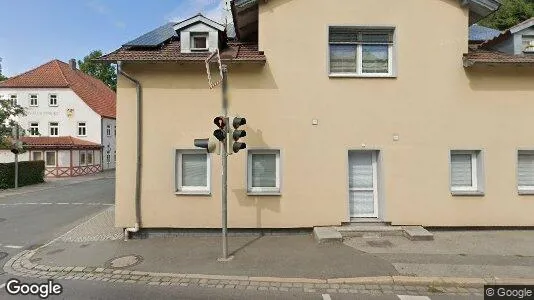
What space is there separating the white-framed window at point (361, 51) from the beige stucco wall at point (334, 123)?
36 cm

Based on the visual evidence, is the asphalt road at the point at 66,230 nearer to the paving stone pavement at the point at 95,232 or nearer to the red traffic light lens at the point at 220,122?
the paving stone pavement at the point at 95,232

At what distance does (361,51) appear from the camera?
9180 mm

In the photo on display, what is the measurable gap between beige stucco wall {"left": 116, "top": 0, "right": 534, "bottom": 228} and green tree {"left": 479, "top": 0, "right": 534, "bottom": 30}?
16.3m

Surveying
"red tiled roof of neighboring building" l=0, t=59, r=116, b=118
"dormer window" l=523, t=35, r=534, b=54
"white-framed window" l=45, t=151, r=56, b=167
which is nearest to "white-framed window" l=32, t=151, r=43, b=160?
"white-framed window" l=45, t=151, r=56, b=167

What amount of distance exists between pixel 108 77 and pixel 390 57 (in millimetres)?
53413

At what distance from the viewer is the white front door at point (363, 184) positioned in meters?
9.15

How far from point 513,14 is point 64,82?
1437 inches

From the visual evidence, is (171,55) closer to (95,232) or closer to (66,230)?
(95,232)

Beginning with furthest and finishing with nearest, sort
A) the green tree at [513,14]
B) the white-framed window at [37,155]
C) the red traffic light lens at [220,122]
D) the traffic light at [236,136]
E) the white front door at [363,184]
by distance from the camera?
the white-framed window at [37,155]
the green tree at [513,14]
the white front door at [363,184]
the traffic light at [236,136]
the red traffic light lens at [220,122]

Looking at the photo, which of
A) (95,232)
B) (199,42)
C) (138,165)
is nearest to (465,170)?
(199,42)

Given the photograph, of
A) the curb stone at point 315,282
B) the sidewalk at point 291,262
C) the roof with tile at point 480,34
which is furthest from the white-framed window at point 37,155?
the roof with tile at point 480,34

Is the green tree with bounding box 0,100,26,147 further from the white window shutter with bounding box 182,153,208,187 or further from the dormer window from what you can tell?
the dormer window

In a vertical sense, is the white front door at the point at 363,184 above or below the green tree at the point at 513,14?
below

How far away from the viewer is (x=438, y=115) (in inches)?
348
